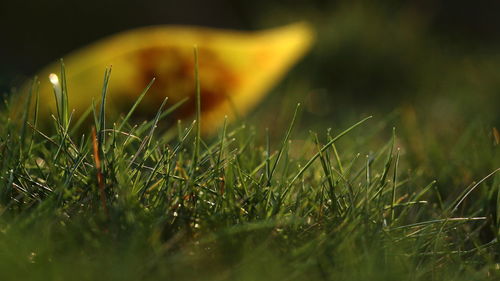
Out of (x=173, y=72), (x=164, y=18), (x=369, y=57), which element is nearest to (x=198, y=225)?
(x=173, y=72)

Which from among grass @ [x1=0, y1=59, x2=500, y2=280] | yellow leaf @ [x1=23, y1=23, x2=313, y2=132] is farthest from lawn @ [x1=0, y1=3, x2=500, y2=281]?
yellow leaf @ [x1=23, y1=23, x2=313, y2=132]

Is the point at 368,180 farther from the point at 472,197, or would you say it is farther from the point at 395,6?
the point at 395,6

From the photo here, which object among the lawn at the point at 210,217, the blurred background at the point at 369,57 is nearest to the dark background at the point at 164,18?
the blurred background at the point at 369,57

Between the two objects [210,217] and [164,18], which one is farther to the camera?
[164,18]

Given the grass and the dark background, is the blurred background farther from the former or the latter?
the grass

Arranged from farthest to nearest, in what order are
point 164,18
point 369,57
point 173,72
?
point 164,18 < point 369,57 < point 173,72

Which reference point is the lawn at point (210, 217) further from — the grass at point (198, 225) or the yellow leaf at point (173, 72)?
the yellow leaf at point (173, 72)

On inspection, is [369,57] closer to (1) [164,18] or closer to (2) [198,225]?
(1) [164,18]

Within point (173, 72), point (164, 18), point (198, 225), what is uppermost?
point (164, 18)
